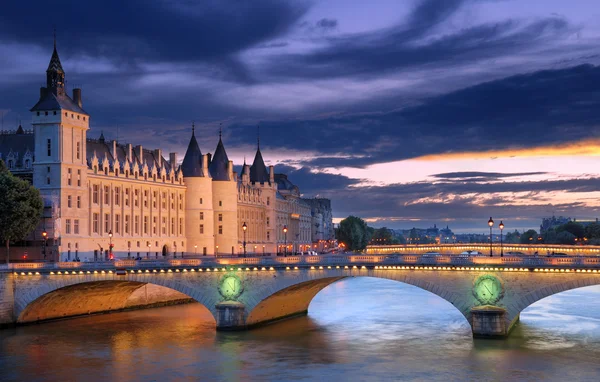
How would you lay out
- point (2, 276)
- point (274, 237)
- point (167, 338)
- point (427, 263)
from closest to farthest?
point (427, 263) < point (167, 338) < point (2, 276) < point (274, 237)

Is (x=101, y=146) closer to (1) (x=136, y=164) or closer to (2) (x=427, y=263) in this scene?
(1) (x=136, y=164)

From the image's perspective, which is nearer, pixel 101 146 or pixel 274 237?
pixel 101 146

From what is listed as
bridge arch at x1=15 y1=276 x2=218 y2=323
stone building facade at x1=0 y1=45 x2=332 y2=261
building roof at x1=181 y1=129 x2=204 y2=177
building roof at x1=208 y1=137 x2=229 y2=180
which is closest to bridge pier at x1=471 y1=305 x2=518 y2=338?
bridge arch at x1=15 y1=276 x2=218 y2=323

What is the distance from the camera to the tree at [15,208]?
82.4 metres

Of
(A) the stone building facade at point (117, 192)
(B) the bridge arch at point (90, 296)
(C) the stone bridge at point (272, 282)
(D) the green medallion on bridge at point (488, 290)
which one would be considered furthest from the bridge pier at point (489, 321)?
(A) the stone building facade at point (117, 192)

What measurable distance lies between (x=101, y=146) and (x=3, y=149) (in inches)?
465

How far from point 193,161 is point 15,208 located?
154 ft

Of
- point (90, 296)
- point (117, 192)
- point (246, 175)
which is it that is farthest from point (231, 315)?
point (246, 175)

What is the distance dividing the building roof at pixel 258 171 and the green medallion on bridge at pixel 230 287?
9607cm

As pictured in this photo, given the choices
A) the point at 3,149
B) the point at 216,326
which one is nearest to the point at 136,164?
the point at 3,149

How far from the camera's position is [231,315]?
68.1 m

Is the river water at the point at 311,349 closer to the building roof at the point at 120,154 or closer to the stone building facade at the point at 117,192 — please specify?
the stone building facade at the point at 117,192

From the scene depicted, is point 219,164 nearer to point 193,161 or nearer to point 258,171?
point 193,161

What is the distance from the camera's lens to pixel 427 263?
62.2 m
